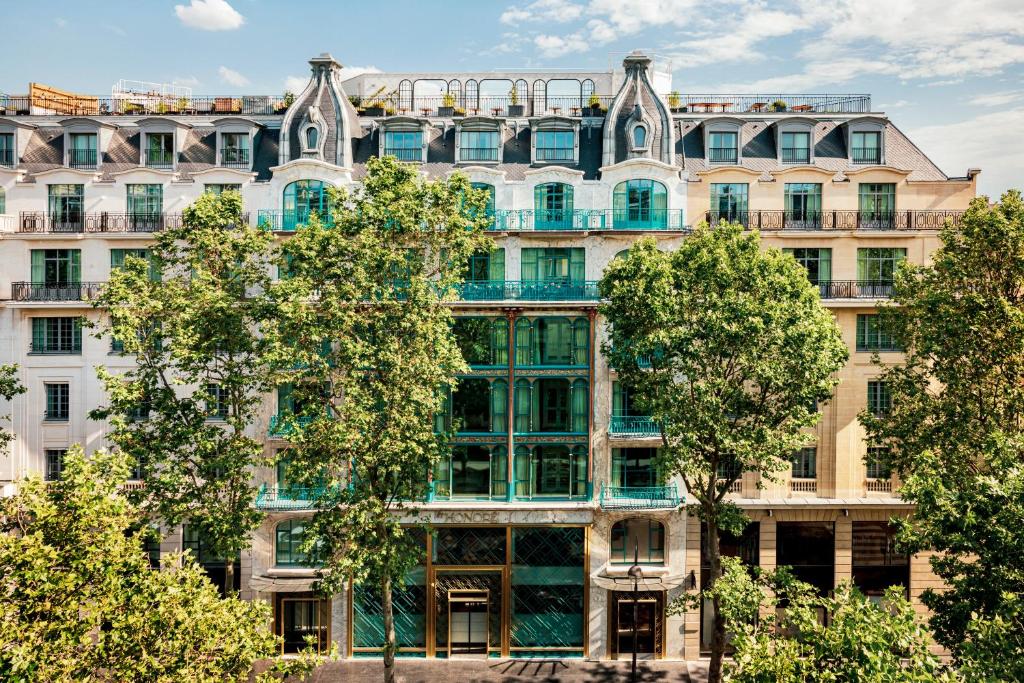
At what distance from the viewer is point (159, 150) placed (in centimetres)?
3906

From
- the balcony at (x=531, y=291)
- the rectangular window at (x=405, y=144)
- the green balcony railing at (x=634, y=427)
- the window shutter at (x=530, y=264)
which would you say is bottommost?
the green balcony railing at (x=634, y=427)

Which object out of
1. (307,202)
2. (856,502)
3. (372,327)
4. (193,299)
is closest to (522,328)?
(372,327)

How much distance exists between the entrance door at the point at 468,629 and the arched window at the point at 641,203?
1788cm

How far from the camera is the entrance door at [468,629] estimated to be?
36531 mm

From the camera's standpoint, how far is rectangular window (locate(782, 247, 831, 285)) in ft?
123

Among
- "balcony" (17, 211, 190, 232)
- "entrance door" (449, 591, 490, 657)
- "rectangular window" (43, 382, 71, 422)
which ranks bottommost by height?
"entrance door" (449, 591, 490, 657)

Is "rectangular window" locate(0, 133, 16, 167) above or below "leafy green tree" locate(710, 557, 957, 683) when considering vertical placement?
above

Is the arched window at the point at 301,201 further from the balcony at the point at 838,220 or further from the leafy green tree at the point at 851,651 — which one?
the leafy green tree at the point at 851,651

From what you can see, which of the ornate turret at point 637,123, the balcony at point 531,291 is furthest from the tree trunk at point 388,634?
the ornate turret at point 637,123

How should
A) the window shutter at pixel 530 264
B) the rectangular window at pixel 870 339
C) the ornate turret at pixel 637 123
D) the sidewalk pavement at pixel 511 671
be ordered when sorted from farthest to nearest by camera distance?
the window shutter at pixel 530 264 → the ornate turret at pixel 637 123 → the rectangular window at pixel 870 339 → the sidewalk pavement at pixel 511 671

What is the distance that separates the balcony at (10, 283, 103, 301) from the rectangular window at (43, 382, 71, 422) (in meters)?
3.84

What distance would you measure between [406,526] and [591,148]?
18.9 metres

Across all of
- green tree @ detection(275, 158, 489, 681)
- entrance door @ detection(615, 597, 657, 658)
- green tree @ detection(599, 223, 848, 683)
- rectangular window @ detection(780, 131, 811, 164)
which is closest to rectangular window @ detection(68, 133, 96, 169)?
green tree @ detection(275, 158, 489, 681)

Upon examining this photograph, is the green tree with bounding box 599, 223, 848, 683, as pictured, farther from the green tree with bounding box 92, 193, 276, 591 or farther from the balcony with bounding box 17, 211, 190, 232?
the balcony with bounding box 17, 211, 190, 232
